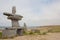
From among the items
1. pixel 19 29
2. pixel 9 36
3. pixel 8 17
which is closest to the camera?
pixel 9 36

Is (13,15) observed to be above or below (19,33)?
above

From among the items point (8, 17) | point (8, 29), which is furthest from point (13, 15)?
point (8, 29)

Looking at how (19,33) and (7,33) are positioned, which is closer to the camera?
(7,33)

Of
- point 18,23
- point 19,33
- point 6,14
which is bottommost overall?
point 19,33

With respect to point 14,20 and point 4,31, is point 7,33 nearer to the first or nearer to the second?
point 4,31

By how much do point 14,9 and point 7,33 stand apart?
3037 millimetres

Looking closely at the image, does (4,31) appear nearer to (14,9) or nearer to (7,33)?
(7,33)

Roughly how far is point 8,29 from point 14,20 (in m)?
1.98

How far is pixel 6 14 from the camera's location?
15797mm

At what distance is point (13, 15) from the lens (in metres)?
16.5

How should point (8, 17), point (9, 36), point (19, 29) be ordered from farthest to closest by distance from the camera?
1. point (19, 29)
2. point (8, 17)
3. point (9, 36)

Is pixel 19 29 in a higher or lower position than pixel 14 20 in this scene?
lower

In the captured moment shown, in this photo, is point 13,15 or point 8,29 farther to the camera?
point 13,15

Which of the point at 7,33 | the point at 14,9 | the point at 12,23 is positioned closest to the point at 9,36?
the point at 7,33
